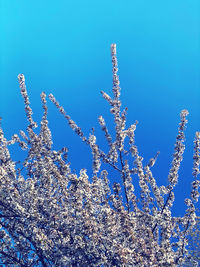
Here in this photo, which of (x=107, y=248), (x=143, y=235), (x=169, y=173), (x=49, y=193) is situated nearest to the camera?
(x=107, y=248)

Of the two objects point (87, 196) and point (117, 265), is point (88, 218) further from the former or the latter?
point (117, 265)

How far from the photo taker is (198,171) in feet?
19.9

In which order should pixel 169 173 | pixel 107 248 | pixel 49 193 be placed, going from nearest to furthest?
pixel 107 248, pixel 49 193, pixel 169 173

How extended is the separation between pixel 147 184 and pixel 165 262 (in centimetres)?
218

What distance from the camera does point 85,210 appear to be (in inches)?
177

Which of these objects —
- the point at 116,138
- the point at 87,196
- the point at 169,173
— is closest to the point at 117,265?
the point at 87,196

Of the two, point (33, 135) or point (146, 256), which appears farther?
point (33, 135)

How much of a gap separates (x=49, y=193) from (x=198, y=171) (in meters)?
2.84

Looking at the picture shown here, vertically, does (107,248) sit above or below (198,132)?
below

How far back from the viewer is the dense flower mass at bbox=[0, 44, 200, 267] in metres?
4.48

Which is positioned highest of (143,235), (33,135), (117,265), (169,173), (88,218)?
(169,173)

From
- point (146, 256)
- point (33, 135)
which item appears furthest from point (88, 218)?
point (33, 135)

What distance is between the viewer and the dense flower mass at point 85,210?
448 cm

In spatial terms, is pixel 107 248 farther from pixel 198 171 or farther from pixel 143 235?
pixel 198 171
